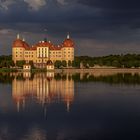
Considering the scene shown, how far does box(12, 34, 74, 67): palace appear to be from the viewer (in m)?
55.4

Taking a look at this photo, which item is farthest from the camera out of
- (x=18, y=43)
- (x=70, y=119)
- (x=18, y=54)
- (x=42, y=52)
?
(x=18, y=43)

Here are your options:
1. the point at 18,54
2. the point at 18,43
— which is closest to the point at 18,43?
the point at 18,43

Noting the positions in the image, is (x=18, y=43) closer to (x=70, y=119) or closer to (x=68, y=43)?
(x=68, y=43)

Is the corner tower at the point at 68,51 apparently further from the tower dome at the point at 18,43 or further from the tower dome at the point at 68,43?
the tower dome at the point at 18,43

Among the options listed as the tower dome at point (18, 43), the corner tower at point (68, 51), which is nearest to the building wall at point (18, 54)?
the tower dome at point (18, 43)

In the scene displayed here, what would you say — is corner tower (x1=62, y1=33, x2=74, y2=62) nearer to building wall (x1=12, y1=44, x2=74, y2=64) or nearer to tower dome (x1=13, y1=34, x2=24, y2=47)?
building wall (x1=12, y1=44, x2=74, y2=64)

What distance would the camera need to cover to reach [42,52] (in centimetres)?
5534

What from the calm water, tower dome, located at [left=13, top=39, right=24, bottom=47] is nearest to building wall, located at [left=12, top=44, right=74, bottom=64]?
tower dome, located at [left=13, top=39, right=24, bottom=47]

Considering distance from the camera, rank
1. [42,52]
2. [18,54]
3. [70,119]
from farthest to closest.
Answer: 1. [18,54]
2. [42,52]
3. [70,119]

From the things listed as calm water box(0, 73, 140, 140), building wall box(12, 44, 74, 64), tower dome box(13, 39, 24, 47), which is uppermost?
tower dome box(13, 39, 24, 47)

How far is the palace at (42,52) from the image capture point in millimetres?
55431

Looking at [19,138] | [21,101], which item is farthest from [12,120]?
[21,101]

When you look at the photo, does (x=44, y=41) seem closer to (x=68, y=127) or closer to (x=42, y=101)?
(x=42, y=101)

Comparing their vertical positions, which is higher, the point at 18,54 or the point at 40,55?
the point at 18,54
